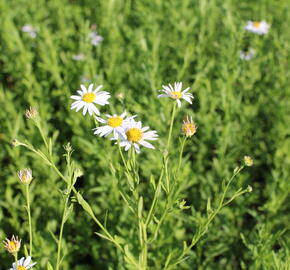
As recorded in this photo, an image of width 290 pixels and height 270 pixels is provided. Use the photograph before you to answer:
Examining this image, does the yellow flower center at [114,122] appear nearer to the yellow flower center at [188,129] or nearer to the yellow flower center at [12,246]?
the yellow flower center at [188,129]

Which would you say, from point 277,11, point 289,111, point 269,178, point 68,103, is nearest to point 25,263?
point 68,103

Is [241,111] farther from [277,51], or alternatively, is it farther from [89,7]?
[89,7]

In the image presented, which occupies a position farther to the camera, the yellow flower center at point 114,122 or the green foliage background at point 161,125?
the green foliage background at point 161,125

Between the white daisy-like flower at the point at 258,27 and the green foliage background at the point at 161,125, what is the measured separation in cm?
10

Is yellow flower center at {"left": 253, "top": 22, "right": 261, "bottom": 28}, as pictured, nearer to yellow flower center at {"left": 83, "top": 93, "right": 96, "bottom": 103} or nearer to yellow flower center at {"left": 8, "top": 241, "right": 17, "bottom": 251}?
yellow flower center at {"left": 83, "top": 93, "right": 96, "bottom": 103}

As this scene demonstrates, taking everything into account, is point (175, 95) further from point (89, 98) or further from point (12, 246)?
point (12, 246)

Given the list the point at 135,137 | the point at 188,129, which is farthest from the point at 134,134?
the point at 188,129

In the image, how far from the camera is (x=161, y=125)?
2.46m

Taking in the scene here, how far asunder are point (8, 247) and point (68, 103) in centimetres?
145

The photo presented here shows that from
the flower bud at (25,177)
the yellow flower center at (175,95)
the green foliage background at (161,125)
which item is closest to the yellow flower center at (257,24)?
the green foliage background at (161,125)

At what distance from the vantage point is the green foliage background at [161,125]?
233 centimetres

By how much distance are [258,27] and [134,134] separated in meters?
2.32

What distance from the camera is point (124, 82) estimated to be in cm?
320

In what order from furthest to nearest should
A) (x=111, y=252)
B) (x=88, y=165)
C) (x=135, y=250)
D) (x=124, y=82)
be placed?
1. (x=124, y=82)
2. (x=88, y=165)
3. (x=111, y=252)
4. (x=135, y=250)
